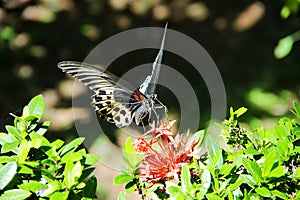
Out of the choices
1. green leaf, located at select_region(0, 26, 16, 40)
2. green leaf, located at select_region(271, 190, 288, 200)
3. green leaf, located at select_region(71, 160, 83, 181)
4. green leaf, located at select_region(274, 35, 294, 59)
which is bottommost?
green leaf, located at select_region(71, 160, 83, 181)

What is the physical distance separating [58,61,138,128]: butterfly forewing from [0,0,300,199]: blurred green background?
179cm

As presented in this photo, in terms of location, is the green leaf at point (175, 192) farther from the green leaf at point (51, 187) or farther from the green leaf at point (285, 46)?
the green leaf at point (285, 46)

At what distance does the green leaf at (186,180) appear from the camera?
0.94m

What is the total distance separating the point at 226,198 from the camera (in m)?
0.98

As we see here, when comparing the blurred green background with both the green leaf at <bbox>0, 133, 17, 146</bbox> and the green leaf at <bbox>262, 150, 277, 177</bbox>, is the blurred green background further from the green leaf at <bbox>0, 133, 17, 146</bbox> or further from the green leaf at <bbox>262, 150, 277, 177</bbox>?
the green leaf at <bbox>262, 150, 277, 177</bbox>

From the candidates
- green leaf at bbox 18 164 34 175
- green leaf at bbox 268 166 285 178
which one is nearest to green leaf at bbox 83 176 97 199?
green leaf at bbox 18 164 34 175

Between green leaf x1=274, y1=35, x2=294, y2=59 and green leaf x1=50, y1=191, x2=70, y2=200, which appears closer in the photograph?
green leaf x1=50, y1=191, x2=70, y2=200

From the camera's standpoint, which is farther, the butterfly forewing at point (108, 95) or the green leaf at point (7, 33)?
the green leaf at point (7, 33)

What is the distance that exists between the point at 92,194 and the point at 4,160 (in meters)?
0.17

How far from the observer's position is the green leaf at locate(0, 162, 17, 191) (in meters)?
0.91

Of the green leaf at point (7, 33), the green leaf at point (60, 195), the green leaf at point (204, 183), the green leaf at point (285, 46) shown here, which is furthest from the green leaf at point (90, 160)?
the green leaf at point (7, 33)

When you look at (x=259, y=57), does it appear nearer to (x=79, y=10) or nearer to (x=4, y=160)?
(x=79, y=10)

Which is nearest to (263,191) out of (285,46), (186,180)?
(186,180)

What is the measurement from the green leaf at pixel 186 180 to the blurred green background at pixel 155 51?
1.96 meters
